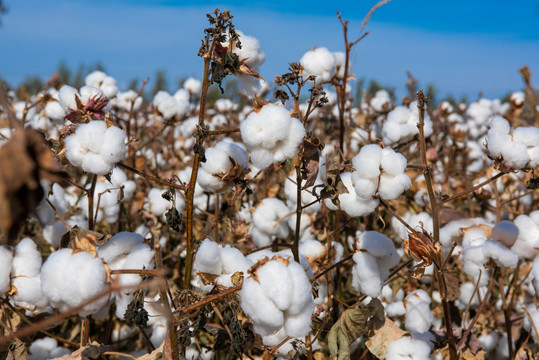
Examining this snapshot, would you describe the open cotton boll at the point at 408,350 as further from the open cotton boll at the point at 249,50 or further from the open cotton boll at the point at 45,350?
the open cotton boll at the point at 45,350

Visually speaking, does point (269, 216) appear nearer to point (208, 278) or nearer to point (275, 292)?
point (208, 278)

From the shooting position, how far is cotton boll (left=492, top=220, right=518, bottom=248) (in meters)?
1.34

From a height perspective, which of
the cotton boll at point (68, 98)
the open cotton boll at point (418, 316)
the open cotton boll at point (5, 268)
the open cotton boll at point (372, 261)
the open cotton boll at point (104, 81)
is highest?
the cotton boll at point (68, 98)

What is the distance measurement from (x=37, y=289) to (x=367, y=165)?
80cm

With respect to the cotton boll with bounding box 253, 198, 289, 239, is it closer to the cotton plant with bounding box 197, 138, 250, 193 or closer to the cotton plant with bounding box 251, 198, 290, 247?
the cotton plant with bounding box 251, 198, 290, 247

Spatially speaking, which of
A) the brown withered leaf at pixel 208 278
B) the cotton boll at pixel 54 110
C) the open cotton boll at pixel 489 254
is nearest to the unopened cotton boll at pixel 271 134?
the brown withered leaf at pixel 208 278

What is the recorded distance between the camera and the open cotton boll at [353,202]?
4.00ft

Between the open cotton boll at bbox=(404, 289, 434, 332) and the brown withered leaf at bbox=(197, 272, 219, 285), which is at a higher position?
the brown withered leaf at bbox=(197, 272, 219, 285)

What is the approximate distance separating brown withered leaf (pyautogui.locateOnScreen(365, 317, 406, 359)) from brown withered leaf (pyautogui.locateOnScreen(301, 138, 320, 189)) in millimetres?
525

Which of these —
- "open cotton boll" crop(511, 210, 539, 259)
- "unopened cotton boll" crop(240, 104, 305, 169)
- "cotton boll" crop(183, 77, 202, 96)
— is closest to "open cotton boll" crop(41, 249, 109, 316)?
"unopened cotton boll" crop(240, 104, 305, 169)

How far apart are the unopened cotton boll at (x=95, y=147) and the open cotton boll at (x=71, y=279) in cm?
21

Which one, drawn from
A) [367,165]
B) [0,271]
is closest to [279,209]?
[367,165]

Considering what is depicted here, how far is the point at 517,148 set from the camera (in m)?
1.19

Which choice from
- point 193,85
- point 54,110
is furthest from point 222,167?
point 193,85
